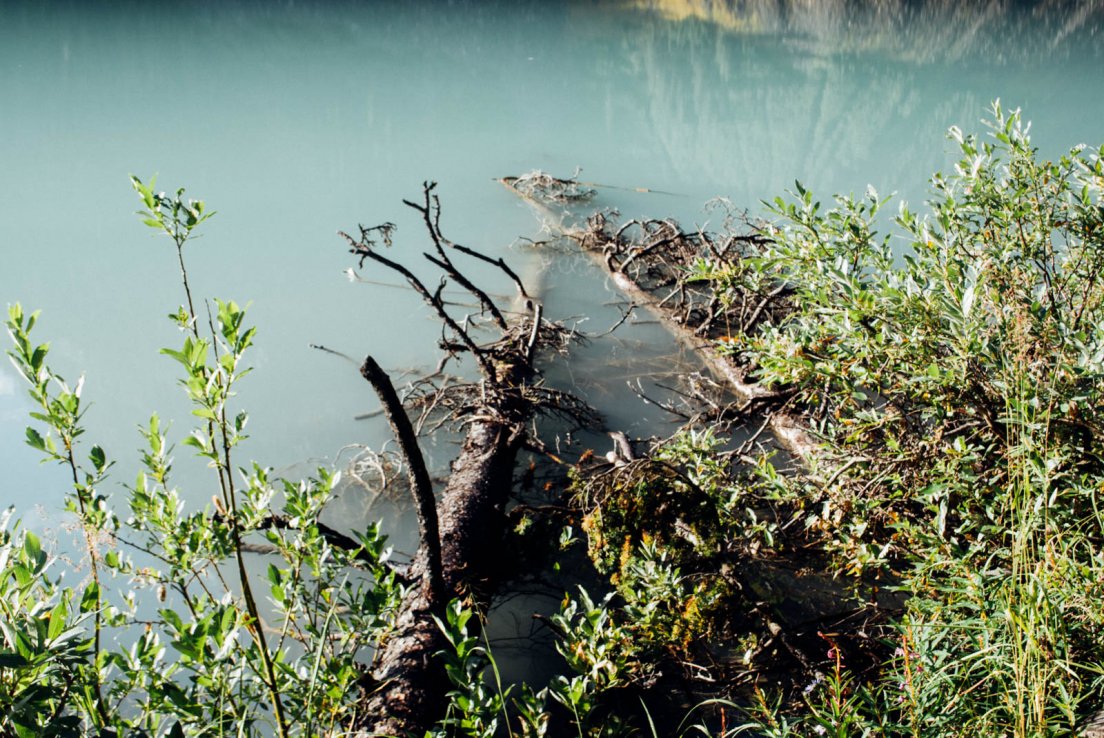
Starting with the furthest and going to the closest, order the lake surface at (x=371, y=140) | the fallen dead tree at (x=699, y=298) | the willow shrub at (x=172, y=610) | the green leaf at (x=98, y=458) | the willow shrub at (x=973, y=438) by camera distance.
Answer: the lake surface at (x=371, y=140) → the fallen dead tree at (x=699, y=298) → the willow shrub at (x=973, y=438) → the green leaf at (x=98, y=458) → the willow shrub at (x=172, y=610)

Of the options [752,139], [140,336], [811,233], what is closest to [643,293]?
[811,233]

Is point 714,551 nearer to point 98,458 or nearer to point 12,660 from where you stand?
point 98,458

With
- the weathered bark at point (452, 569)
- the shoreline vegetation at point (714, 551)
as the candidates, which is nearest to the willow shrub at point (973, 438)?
the shoreline vegetation at point (714, 551)

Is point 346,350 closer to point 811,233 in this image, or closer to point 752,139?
point 811,233

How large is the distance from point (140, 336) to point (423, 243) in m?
2.02

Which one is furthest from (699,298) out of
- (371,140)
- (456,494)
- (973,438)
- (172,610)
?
(371,140)

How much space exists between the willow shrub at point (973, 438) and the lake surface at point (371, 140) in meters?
1.55

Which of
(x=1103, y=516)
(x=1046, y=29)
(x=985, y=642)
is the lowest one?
(x=985, y=642)

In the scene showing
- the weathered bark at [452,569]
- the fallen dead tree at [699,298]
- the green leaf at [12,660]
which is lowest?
the weathered bark at [452,569]

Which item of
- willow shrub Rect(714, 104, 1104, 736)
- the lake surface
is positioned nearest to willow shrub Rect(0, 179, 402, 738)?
willow shrub Rect(714, 104, 1104, 736)

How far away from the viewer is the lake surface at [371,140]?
4531 mm

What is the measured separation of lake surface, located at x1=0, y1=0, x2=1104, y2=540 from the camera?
4.53 meters

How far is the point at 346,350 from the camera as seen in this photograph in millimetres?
4586

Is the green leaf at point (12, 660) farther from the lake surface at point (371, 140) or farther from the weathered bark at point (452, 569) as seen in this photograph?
the lake surface at point (371, 140)
